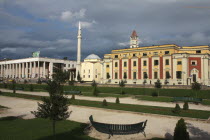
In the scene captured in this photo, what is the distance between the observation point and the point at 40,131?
12.8 meters

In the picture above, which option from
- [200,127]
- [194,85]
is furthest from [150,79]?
[200,127]

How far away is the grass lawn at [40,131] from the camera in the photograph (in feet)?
37.4

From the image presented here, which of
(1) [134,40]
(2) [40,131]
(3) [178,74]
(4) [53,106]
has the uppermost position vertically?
(1) [134,40]

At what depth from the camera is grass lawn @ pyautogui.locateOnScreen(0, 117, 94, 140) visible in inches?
449

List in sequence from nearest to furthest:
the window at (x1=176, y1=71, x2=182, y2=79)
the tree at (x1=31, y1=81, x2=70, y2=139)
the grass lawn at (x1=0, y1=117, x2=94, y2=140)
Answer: the tree at (x1=31, y1=81, x2=70, y2=139) < the grass lawn at (x1=0, y1=117, x2=94, y2=140) < the window at (x1=176, y1=71, x2=182, y2=79)

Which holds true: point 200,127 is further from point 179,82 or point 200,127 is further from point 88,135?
point 179,82

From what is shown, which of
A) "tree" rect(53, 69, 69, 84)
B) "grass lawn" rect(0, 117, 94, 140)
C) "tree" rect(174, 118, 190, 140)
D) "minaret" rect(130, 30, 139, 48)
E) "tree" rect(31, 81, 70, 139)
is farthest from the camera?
"minaret" rect(130, 30, 139, 48)

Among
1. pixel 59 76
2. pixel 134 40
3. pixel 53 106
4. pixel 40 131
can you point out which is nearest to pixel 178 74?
pixel 134 40

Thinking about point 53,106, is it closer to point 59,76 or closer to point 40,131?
point 59,76

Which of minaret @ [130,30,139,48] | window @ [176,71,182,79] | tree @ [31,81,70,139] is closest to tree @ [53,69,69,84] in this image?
tree @ [31,81,70,139]

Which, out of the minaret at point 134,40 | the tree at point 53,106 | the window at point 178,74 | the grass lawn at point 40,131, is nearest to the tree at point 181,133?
the grass lawn at point 40,131

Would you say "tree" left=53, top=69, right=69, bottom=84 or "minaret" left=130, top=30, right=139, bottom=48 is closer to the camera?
"tree" left=53, top=69, right=69, bottom=84

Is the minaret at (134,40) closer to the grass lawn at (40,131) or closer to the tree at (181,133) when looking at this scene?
the grass lawn at (40,131)

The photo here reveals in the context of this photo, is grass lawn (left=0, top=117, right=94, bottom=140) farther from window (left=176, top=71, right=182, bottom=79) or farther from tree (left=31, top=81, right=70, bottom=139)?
window (left=176, top=71, right=182, bottom=79)
